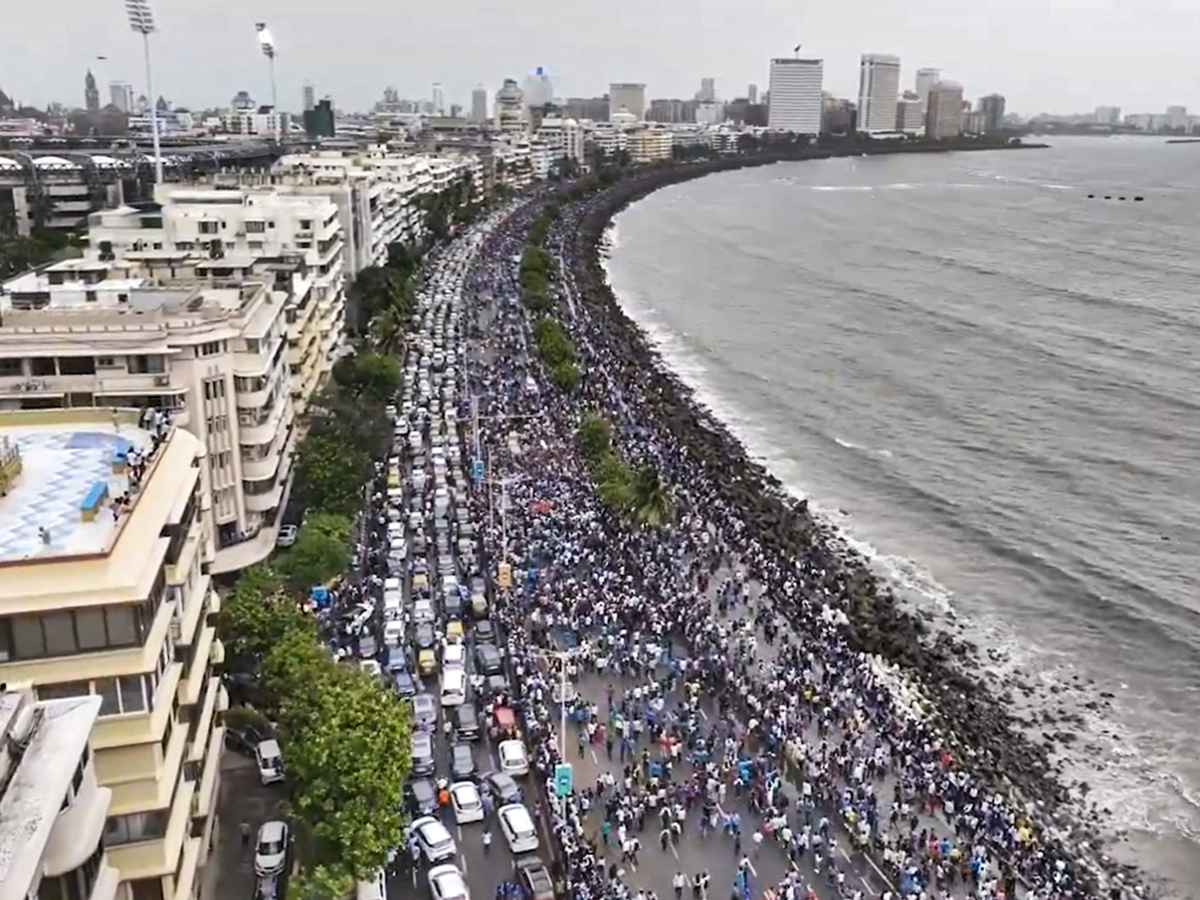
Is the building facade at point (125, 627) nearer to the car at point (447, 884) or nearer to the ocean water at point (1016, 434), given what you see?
the car at point (447, 884)

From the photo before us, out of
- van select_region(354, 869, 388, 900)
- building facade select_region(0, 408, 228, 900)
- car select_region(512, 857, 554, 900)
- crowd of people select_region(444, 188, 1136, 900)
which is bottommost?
crowd of people select_region(444, 188, 1136, 900)

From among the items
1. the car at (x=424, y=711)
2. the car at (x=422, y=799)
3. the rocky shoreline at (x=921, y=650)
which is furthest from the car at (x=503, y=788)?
the rocky shoreline at (x=921, y=650)

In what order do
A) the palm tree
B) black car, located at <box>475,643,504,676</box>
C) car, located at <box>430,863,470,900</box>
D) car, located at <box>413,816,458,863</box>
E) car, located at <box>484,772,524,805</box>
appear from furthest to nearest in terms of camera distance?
the palm tree → black car, located at <box>475,643,504,676</box> → car, located at <box>484,772,524,805</box> → car, located at <box>413,816,458,863</box> → car, located at <box>430,863,470,900</box>

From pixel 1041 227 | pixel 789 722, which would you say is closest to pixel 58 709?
pixel 789 722

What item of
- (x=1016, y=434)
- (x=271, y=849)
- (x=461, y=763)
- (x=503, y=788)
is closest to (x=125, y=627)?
(x=271, y=849)

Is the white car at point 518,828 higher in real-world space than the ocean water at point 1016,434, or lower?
higher

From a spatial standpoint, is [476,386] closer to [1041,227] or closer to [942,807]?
[942,807]

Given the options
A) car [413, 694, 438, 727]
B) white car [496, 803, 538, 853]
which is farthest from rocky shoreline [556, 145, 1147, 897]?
car [413, 694, 438, 727]

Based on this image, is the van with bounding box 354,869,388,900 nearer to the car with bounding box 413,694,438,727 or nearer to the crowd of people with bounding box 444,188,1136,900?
the crowd of people with bounding box 444,188,1136,900
